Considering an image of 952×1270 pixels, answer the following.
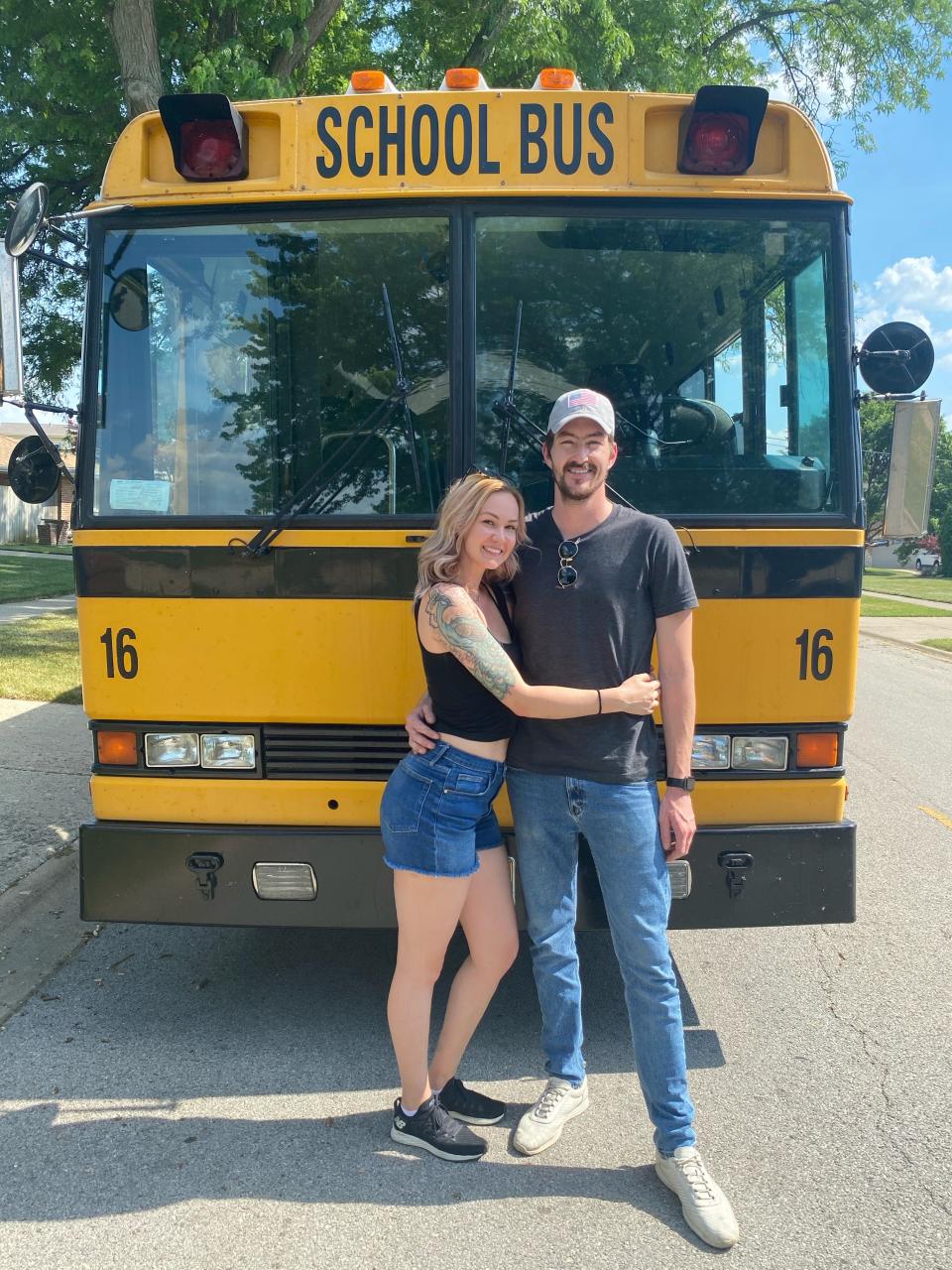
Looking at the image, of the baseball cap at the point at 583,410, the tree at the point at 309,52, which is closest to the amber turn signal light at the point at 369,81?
the baseball cap at the point at 583,410

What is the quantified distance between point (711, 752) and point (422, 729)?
3.40 feet

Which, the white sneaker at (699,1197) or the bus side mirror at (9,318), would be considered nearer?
the white sneaker at (699,1197)

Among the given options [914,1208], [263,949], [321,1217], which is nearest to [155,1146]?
[321,1217]

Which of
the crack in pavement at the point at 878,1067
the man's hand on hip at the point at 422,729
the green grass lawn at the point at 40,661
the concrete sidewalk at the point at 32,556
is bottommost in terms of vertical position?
the crack in pavement at the point at 878,1067

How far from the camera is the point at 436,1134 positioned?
2.84m

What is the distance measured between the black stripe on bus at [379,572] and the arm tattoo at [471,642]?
0.66 m

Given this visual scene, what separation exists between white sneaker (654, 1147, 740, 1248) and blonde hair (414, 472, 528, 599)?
1559 millimetres

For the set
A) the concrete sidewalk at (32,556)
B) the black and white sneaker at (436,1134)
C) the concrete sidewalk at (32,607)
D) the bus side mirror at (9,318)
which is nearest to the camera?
the black and white sneaker at (436,1134)

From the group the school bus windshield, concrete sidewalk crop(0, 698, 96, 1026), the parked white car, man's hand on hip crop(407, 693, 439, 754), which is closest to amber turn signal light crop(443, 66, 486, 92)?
the school bus windshield

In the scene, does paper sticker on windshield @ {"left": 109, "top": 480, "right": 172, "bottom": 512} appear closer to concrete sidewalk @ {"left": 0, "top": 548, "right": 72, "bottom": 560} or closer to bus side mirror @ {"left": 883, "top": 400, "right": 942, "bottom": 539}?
bus side mirror @ {"left": 883, "top": 400, "right": 942, "bottom": 539}

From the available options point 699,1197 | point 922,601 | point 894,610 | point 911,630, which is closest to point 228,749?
point 699,1197

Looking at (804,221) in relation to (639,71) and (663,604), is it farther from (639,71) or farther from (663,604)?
(639,71)

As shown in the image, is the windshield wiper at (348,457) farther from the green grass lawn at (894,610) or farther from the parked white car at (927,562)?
the parked white car at (927,562)

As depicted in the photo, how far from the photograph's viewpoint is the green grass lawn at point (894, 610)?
25.2 meters
